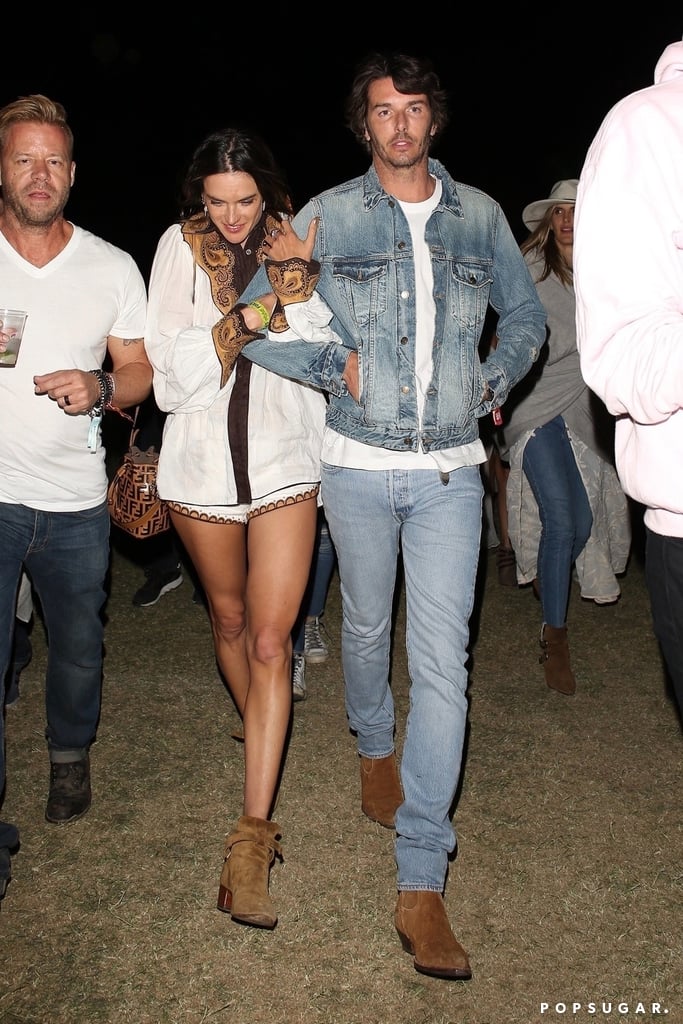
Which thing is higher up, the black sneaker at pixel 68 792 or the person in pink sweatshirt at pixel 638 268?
the person in pink sweatshirt at pixel 638 268

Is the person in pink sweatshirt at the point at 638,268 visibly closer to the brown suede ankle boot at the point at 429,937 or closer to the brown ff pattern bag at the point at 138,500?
the brown suede ankle boot at the point at 429,937

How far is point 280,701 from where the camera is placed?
358cm

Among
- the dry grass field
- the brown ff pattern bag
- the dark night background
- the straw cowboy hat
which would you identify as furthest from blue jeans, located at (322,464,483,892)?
the dark night background

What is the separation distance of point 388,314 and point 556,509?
2.14m

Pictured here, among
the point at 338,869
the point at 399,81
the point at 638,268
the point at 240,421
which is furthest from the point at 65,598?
the point at 638,268

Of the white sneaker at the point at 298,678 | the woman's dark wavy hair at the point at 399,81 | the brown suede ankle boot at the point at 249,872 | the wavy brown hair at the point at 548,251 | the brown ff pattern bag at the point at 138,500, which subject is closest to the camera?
the brown suede ankle boot at the point at 249,872

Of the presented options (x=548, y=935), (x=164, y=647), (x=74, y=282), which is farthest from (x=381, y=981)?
(x=164, y=647)

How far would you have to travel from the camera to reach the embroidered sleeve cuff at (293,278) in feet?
11.2

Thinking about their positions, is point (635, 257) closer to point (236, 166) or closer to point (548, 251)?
point (236, 166)

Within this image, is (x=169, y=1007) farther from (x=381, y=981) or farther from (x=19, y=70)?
(x=19, y=70)

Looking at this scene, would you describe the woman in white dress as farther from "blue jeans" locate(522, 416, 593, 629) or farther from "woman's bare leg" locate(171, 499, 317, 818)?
"blue jeans" locate(522, 416, 593, 629)

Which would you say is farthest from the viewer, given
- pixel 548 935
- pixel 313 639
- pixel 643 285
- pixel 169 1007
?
pixel 313 639

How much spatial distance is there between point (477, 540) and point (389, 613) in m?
0.46

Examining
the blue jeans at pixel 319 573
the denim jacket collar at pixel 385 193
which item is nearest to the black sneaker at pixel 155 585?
the blue jeans at pixel 319 573
